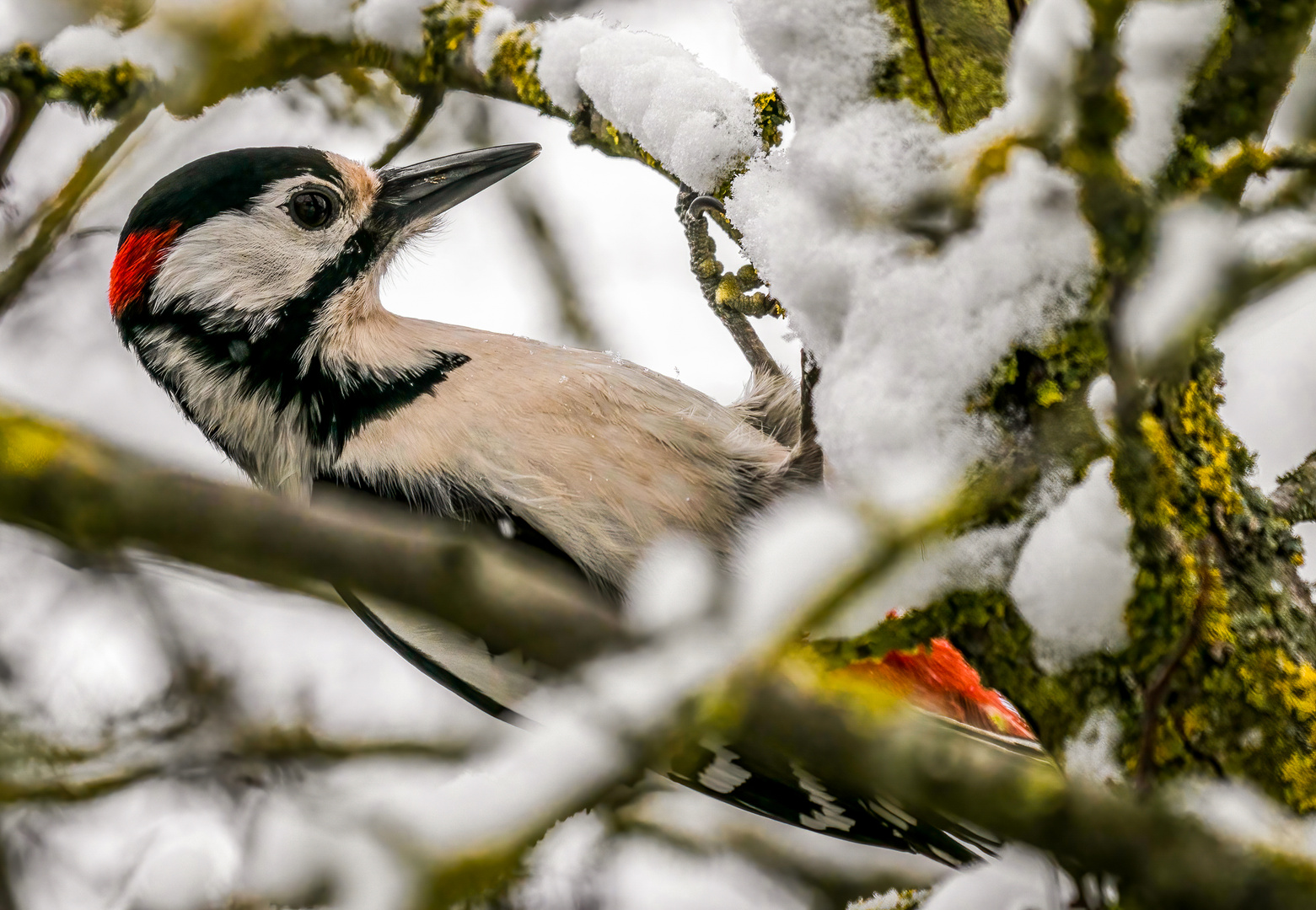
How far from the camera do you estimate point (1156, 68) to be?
1.03 meters

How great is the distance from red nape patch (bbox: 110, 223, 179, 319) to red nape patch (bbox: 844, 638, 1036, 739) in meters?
1.77

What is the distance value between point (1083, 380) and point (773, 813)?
1.63m

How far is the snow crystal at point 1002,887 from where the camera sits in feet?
4.55

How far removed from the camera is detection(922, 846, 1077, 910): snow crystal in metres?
1.39

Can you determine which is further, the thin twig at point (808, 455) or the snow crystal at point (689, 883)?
the snow crystal at point (689, 883)

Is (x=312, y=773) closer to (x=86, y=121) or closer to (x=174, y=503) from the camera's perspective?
(x=86, y=121)

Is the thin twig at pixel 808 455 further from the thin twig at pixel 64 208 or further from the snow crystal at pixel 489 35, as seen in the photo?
the thin twig at pixel 64 208

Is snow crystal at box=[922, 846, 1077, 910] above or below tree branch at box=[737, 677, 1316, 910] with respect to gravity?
above

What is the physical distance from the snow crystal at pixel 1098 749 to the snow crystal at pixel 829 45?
77cm

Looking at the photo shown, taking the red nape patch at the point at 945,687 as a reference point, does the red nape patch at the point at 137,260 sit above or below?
above

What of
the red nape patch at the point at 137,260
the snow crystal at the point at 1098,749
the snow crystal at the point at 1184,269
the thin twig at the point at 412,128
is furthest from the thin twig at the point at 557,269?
the snow crystal at the point at 1184,269

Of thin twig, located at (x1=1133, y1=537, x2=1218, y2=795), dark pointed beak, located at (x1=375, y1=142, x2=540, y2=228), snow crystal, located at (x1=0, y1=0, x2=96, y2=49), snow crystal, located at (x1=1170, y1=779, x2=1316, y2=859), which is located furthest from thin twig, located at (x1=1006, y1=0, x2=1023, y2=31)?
snow crystal, located at (x1=0, y1=0, x2=96, y2=49)

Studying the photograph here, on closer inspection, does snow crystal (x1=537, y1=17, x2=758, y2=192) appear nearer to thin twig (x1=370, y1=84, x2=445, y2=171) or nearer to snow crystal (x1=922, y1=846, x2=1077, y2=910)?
thin twig (x1=370, y1=84, x2=445, y2=171)

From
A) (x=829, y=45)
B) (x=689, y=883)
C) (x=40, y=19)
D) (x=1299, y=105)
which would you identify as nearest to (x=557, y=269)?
(x=40, y=19)
